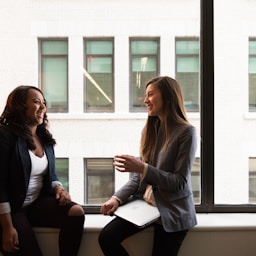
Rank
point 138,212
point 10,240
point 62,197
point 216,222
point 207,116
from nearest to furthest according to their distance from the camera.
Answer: point 10,240, point 138,212, point 62,197, point 216,222, point 207,116

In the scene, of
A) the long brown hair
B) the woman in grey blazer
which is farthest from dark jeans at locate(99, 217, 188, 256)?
the long brown hair

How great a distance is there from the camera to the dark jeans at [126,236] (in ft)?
5.67

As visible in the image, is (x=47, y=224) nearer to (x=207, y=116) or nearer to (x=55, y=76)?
(x=55, y=76)

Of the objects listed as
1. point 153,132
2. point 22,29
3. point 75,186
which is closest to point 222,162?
point 153,132

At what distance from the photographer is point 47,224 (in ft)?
6.23

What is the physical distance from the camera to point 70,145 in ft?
7.48

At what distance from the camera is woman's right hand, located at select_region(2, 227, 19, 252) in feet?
5.43

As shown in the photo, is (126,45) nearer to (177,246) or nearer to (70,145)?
(70,145)

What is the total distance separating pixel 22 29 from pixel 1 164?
3.22 ft

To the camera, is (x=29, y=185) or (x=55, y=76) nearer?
(x=29, y=185)

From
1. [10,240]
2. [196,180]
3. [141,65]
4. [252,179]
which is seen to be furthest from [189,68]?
[10,240]

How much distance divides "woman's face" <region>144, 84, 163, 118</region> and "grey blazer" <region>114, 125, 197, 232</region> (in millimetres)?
132

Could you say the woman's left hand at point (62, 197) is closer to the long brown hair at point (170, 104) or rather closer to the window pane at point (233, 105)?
the long brown hair at point (170, 104)

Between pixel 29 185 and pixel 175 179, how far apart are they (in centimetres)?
79
